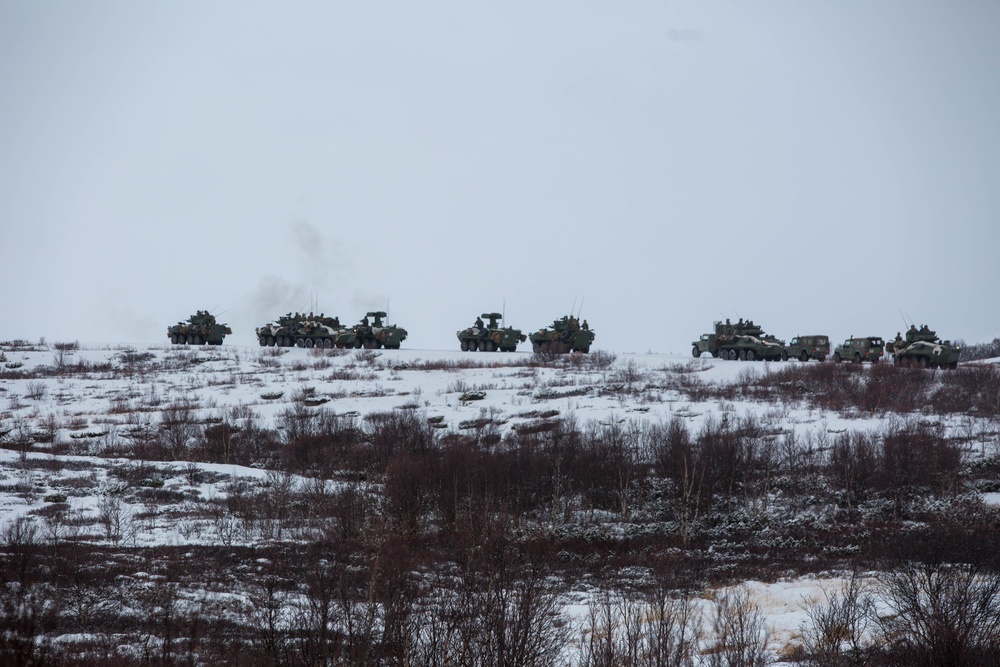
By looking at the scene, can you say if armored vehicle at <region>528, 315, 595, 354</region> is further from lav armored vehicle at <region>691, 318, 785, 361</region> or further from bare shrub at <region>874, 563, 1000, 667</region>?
bare shrub at <region>874, 563, 1000, 667</region>

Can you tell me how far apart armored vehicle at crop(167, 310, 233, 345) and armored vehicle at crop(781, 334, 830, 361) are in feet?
138

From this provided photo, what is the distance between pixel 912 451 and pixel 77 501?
1242 inches

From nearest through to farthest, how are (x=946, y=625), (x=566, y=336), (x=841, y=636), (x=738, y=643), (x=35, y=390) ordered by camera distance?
(x=946, y=625), (x=738, y=643), (x=841, y=636), (x=35, y=390), (x=566, y=336)

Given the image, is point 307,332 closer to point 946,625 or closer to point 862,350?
point 862,350

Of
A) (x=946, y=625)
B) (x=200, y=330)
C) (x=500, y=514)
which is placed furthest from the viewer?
(x=200, y=330)

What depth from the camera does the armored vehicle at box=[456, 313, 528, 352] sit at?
66.9 metres

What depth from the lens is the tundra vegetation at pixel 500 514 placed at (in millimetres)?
20188

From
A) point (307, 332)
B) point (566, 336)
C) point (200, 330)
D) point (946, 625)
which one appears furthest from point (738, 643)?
point (200, 330)

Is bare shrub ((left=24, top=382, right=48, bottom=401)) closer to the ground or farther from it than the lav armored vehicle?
closer to the ground

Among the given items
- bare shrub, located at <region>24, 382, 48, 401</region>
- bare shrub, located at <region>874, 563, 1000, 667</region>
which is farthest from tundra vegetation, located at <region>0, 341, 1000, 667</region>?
bare shrub, located at <region>24, 382, 48, 401</region>

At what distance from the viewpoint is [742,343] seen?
59562 mm

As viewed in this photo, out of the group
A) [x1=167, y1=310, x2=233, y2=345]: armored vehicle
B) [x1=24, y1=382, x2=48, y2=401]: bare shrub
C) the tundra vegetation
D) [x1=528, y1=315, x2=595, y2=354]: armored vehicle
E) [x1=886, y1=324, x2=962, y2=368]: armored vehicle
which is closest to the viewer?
the tundra vegetation

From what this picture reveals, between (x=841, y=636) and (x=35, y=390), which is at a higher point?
(x=35, y=390)

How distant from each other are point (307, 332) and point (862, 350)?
124 ft
